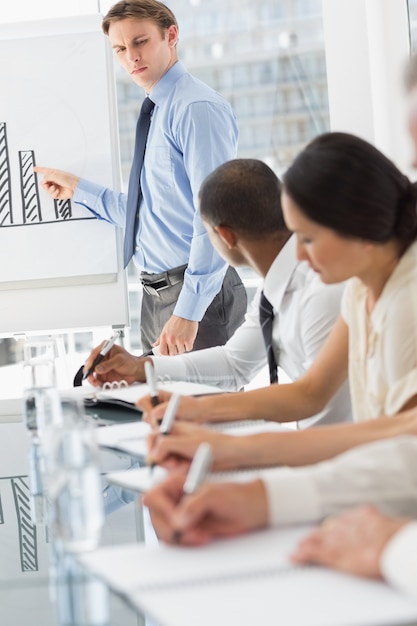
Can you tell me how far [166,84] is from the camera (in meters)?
3.82

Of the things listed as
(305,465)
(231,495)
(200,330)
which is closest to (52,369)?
(305,465)

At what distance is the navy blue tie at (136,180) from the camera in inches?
153

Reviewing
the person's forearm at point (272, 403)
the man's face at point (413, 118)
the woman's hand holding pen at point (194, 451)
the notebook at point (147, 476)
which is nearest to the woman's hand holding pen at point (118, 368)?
the person's forearm at point (272, 403)

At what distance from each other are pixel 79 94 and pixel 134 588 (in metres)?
3.54

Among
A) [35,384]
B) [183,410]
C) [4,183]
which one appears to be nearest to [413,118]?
[183,410]

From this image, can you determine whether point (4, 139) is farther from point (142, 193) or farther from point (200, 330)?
point (200, 330)

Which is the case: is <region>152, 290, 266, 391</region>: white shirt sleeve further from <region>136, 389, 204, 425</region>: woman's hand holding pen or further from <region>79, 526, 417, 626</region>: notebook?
<region>79, 526, 417, 626</region>: notebook

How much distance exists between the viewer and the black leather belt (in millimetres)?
3805

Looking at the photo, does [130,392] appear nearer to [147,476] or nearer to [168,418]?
[168,418]

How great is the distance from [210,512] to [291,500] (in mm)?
111

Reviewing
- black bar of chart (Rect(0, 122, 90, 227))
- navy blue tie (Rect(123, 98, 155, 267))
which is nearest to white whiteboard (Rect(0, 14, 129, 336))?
black bar of chart (Rect(0, 122, 90, 227))

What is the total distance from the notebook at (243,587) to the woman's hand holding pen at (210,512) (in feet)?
0.05

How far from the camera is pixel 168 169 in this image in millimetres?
3785

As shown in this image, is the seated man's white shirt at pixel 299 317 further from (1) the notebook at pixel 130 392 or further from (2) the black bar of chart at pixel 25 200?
(2) the black bar of chart at pixel 25 200
